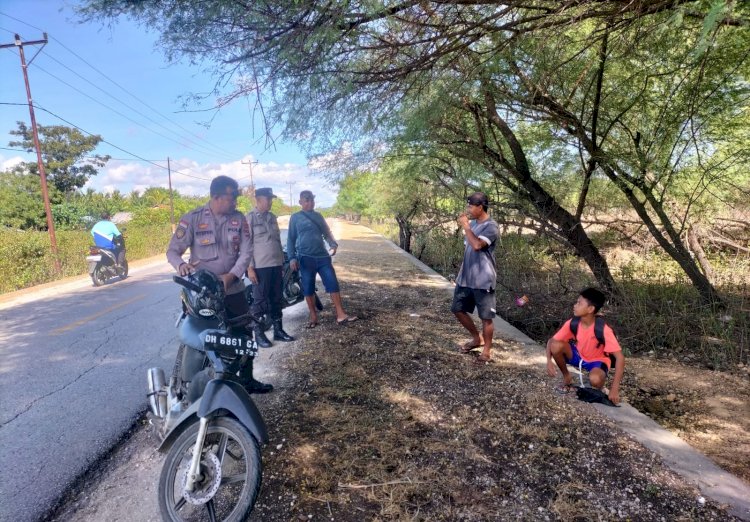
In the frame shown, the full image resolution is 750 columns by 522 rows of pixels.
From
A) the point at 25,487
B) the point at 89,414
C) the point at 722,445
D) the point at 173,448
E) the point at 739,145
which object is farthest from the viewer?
the point at 739,145

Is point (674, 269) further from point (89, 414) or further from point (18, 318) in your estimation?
point (18, 318)

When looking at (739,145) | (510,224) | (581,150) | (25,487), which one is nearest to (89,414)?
(25,487)

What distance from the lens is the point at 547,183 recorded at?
754 centimetres

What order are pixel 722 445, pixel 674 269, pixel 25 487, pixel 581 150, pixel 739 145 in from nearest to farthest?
pixel 25 487
pixel 722 445
pixel 739 145
pixel 581 150
pixel 674 269

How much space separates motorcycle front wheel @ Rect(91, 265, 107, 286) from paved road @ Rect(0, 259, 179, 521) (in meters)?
2.11

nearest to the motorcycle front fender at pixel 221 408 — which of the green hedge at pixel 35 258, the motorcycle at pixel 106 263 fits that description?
the motorcycle at pixel 106 263

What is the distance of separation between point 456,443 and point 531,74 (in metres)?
4.71

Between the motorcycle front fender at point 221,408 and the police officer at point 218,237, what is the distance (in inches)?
37.8

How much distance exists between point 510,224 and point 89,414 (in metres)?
6.44

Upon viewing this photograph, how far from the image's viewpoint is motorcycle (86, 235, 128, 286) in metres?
10.7

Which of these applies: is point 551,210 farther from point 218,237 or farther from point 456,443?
point 218,237

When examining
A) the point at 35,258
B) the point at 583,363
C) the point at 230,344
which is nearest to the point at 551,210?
the point at 583,363

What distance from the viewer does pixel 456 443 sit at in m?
2.97

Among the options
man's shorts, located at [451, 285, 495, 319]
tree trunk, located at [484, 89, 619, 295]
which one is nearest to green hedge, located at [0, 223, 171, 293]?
man's shorts, located at [451, 285, 495, 319]
